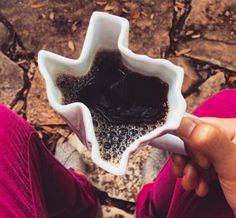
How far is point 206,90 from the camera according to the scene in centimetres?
169

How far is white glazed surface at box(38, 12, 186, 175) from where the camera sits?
0.67 meters

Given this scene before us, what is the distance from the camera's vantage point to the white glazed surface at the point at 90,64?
67 cm

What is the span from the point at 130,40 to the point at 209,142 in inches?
40.4

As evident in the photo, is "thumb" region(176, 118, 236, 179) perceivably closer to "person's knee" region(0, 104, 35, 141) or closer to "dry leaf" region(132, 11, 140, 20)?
"person's knee" region(0, 104, 35, 141)

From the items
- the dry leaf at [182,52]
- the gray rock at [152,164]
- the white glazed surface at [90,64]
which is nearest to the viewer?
the white glazed surface at [90,64]

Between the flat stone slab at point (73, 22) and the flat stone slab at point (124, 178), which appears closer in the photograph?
the flat stone slab at point (124, 178)

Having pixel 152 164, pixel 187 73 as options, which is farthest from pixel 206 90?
pixel 152 164

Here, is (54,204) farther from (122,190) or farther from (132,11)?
(132,11)

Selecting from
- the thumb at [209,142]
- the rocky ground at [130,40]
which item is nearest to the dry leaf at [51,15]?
the rocky ground at [130,40]

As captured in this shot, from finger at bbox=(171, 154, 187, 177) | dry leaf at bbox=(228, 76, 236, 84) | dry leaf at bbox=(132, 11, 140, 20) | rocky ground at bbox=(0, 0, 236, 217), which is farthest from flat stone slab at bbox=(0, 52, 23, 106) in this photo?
finger at bbox=(171, 154, 187, 177)

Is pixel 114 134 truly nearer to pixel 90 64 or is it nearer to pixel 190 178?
pixel 90 64

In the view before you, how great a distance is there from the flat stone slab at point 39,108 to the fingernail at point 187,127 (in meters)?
0.89

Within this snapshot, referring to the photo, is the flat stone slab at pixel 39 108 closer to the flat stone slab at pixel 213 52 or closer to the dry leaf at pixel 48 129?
the dry leaf at pixel 48 129

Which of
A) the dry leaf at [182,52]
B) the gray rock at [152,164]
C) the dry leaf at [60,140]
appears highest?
the dry leaf at [182,52]
